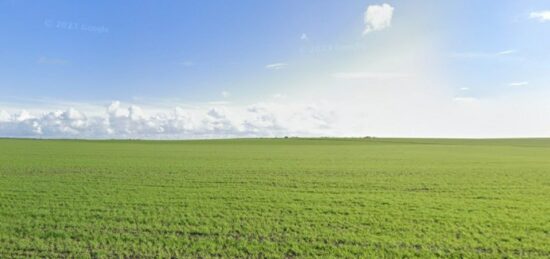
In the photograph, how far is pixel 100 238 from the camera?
8328 mm

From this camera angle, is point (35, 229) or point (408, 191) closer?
point (35, 229)

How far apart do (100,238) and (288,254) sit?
203 inches

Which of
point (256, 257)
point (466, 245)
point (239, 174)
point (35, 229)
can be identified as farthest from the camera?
point (239, 174)

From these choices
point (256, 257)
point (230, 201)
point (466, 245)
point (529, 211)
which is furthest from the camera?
point (230, 201)

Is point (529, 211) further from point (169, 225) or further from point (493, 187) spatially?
point (169, 225)

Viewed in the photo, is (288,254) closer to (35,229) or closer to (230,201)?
(230,201)

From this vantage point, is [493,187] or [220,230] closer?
[220,230]

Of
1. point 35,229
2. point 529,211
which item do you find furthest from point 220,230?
point 529,211

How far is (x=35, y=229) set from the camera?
8.92 meters

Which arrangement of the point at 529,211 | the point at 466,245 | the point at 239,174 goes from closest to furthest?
the point at 466,245, the point at 529,211, the point at 239,174

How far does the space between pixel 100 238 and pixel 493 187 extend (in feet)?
59.5

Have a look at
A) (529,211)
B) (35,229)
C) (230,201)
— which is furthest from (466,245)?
(35,229)

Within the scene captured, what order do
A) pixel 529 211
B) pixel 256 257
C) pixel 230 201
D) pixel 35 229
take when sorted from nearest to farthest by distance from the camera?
pixel 256 257 < pixel 35 229 < pixel 529 211 < pixel 230 201

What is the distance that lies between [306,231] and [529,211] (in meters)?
8.87
